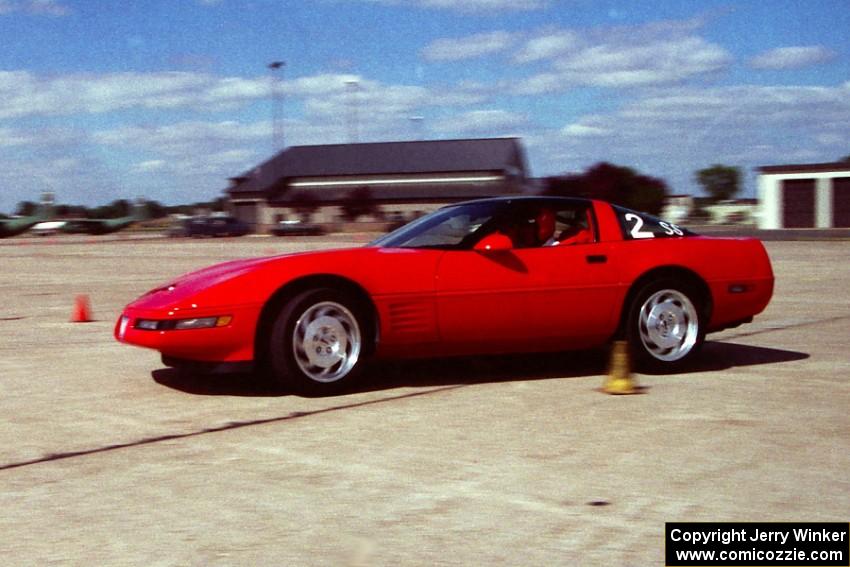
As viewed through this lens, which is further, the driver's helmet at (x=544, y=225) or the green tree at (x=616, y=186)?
the green tree at (x=616, y=186)

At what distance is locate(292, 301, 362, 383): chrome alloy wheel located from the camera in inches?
246

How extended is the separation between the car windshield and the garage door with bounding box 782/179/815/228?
49.6m

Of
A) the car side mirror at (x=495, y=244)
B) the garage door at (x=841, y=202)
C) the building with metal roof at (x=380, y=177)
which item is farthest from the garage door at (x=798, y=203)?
the car side mirror at (x=495, y=244)

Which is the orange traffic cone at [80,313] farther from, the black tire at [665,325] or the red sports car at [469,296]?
the black tire at [665,325]

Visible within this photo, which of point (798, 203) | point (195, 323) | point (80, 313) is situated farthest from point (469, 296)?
point (798, 203)

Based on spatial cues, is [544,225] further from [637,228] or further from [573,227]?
[637,228]

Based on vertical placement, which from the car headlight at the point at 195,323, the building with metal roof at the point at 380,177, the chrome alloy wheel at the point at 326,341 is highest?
the building with metal roof at the point at 380,177

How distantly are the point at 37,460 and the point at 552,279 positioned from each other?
135 inches

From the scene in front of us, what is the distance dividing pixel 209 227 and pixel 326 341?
52.4 metres

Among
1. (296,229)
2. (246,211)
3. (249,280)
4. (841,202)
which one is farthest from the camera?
(246,211)

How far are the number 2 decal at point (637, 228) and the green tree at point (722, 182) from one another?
396 feet

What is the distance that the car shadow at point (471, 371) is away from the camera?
6.72 meters

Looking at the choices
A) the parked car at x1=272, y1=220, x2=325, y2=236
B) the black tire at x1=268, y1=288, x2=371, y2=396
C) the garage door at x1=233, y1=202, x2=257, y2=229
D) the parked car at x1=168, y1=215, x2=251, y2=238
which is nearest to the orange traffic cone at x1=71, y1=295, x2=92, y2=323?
the black tire at x1=268, y1=288, x2=371, y2=396

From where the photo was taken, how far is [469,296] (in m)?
6.63
